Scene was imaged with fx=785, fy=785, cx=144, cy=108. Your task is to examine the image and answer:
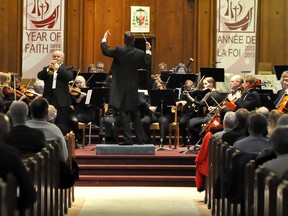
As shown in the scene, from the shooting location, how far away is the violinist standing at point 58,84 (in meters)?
12.7

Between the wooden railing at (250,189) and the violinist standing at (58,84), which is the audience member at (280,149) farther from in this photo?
the violinist standing at (58,84)

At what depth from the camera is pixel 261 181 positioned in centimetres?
566

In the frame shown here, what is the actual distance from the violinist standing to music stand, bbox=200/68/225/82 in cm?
261

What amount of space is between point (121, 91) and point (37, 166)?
5941 mm

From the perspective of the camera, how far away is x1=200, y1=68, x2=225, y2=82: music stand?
14.0 m

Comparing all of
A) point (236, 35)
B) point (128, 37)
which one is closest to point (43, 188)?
point (128, 37)

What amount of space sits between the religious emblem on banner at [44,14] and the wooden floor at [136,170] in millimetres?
5573

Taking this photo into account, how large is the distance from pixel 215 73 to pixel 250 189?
25.6ft

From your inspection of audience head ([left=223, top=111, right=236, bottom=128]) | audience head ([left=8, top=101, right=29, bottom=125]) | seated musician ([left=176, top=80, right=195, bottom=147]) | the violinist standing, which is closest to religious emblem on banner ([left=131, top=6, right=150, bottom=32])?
seated musician ([left=176, top=80, right=195, bottom=147])

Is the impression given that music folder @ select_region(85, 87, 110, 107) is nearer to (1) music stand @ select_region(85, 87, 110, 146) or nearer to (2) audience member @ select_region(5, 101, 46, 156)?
(1) music stand @ select_region(85, 87, 110, 146)

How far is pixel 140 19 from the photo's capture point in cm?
1830

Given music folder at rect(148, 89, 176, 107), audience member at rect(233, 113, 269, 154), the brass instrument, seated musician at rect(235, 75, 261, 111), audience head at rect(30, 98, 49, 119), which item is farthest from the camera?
music folder at rect(148, 89, 176, 107)

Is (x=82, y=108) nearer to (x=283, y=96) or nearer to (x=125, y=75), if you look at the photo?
(x=125, y=75)

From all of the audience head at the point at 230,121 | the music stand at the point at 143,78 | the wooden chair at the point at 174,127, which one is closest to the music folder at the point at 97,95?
the music stand at the point at 143,78
